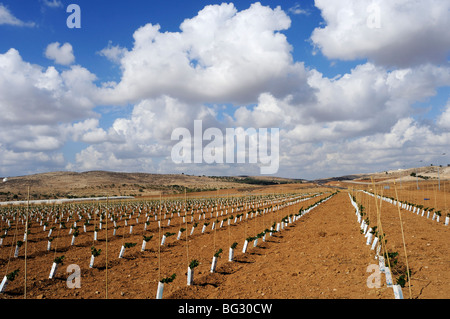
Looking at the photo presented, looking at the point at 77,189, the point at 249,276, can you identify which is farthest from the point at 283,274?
the point at 77,189

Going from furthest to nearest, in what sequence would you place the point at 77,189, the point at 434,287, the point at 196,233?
the point at 77,189 → the point at 196,233 → the point at 434,287

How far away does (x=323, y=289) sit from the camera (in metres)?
8.18

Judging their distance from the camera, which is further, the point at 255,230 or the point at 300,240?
the point at 255,230

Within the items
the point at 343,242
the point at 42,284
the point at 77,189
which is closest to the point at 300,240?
the point at 343,242

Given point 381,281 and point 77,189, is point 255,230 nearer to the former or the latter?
point 381,281
